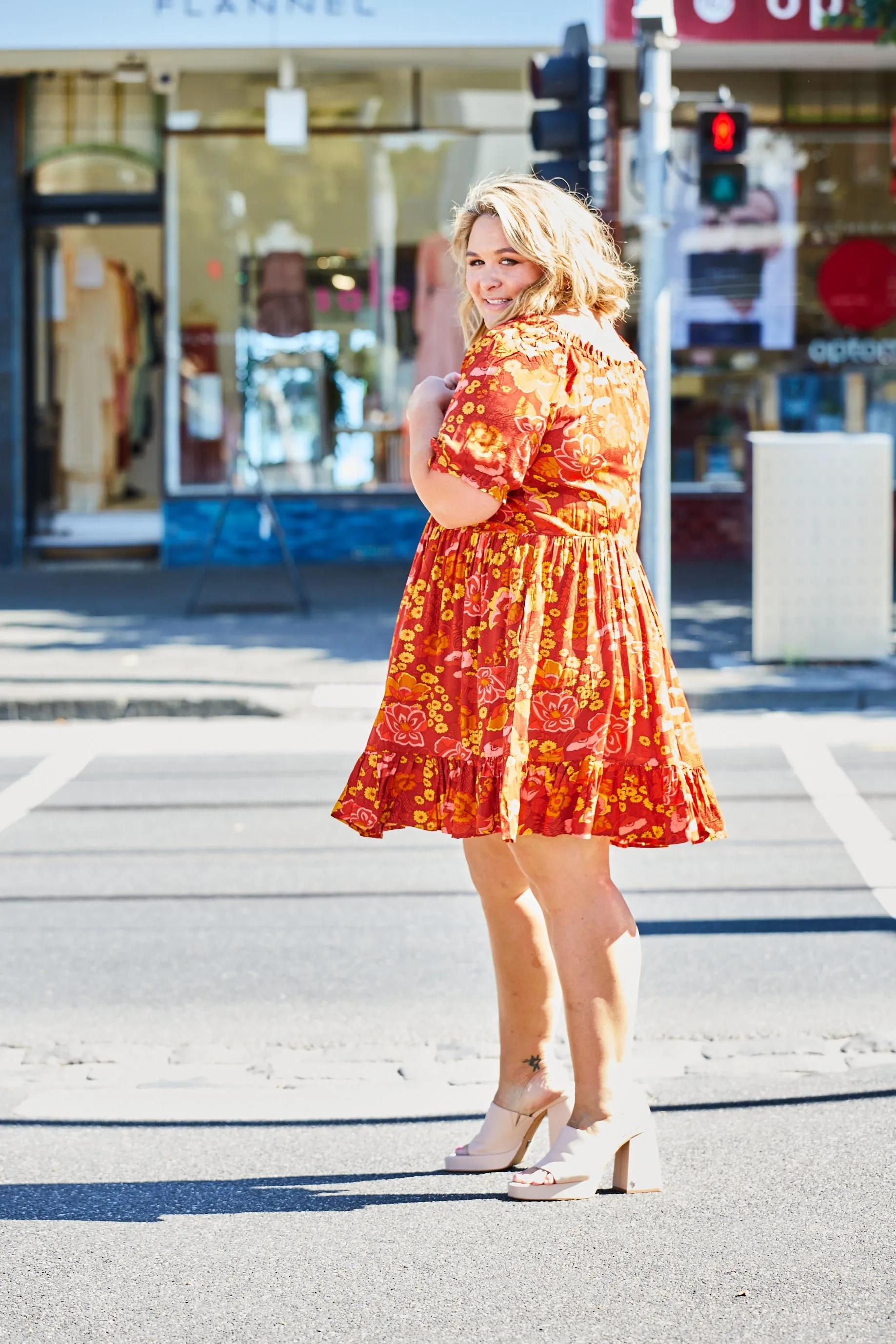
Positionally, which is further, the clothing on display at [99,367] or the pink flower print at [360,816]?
the clothing on display at [99,367]

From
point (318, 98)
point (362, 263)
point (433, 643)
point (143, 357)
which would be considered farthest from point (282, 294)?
point (433, 643)

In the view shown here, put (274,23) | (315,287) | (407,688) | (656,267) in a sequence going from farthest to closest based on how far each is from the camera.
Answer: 1. (315,287)
2. (274,23)
3. (656,267)
4. (407,688)

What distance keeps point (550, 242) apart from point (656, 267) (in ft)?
24.6

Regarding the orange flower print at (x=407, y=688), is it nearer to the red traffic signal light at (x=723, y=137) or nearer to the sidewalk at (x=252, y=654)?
Answer: the sidewalk at (x=252, y=654)

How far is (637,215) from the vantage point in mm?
10734

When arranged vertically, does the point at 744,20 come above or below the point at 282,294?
above

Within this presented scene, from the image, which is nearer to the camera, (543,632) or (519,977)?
(543,632)

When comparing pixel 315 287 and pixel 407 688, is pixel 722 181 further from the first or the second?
pixel 407 688

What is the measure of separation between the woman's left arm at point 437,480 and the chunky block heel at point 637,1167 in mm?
1214

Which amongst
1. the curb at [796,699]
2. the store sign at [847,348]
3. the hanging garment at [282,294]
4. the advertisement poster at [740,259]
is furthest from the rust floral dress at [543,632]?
the store sign at [847,348]

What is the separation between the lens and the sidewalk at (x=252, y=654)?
10164 mm

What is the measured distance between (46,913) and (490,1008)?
173cm

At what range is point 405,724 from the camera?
3592 millimetres

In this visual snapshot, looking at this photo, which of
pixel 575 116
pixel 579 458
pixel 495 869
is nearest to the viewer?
pixel 579 458
